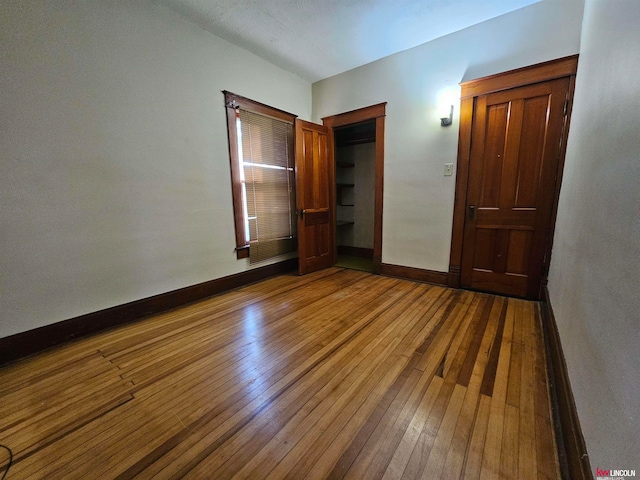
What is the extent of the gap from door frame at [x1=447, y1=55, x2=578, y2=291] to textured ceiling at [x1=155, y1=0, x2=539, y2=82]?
59 cm

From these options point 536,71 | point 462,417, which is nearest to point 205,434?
point 462,417

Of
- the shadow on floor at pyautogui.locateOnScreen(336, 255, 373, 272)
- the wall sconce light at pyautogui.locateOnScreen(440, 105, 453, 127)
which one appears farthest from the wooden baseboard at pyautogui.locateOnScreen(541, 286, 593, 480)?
the shadow on floor at pyautogui.locateOnScreen(336, 255, 373, 272)

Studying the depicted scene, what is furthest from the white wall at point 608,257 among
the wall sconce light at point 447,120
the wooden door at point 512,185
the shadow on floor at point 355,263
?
the shadow on floor at point 355,263

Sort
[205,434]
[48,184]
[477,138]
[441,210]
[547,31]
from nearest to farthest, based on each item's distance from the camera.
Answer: [205,434], [48,184], [547,31], [477,138], [441,210]

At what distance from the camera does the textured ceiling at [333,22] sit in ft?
7.50

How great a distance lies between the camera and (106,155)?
2.07 meters

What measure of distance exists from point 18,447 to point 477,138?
13.2 ft

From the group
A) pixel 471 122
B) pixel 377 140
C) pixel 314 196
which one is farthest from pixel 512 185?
pixel 314 196

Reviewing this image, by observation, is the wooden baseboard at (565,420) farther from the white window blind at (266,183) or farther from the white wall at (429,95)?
the white window blind at (266,183)

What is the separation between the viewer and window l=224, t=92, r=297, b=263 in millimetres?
2986

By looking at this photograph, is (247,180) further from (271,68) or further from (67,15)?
(67,15)

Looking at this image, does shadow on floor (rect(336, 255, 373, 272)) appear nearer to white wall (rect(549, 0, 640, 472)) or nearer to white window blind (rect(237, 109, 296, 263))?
white window blind (rect(237, 109, 296, 263))

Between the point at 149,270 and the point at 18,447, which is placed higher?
the point at 149,270

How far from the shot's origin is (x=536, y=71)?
235cm
